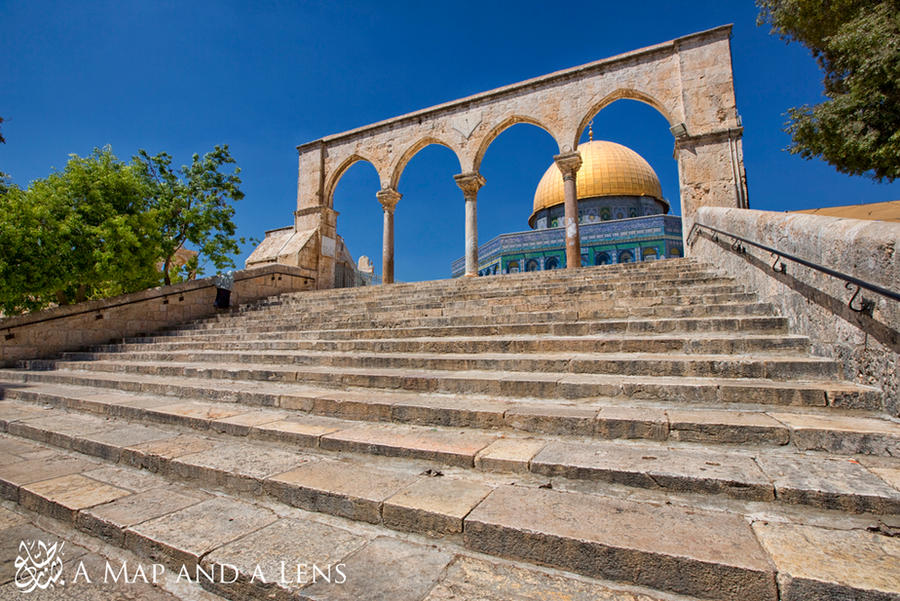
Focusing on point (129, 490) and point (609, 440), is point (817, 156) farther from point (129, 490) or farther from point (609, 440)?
point (129, 490)

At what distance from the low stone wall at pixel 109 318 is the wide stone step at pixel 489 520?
709cm

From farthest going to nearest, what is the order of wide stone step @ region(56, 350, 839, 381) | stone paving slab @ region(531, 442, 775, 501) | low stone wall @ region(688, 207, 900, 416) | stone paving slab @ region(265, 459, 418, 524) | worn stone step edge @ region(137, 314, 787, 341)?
1. worn stone step edge @ region(137, 314, 787, 341)
2. wide stone step @ region(56, 350, 839, 381)
3. low stone wall @ region(688, 207, 900, 416)
4. stone paving slab @ region(265, 459, 418, 524)
5. stone paving slab @ region(531, 442, 775, 501)

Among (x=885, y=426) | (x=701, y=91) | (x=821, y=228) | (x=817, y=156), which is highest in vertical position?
(x=701, y=91)

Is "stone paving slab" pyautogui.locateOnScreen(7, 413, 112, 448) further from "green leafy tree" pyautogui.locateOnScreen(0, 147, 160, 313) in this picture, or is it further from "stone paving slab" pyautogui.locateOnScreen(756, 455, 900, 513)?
"green leafy tree" pyautogui.locateOnScreen(0, 147, 160, 313)

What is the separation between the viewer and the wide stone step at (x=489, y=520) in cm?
157

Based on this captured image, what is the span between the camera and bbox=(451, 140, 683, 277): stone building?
1277 inches

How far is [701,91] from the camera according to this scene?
11.0 m

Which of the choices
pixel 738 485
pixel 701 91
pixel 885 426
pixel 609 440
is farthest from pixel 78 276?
pixel 701 91

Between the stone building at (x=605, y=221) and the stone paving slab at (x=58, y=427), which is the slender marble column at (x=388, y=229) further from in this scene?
the stone building at (x=605, y=221)

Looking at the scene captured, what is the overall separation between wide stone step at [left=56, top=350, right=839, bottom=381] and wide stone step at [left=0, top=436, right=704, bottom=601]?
2292mm

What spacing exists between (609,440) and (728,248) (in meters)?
4.93

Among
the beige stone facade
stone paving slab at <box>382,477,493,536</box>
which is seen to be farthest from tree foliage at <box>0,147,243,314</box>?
stone paving slab at <box>382,477,493,536</box>

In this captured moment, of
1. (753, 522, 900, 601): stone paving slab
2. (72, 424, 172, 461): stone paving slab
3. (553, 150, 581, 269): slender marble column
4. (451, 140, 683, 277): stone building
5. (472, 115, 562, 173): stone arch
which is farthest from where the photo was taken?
(451, 140, 683, 277): stone building

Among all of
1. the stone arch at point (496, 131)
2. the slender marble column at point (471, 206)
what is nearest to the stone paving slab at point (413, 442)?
the slender marble column at point (471, 206)
